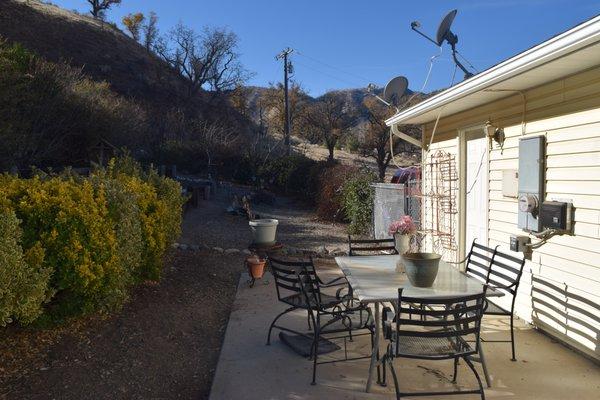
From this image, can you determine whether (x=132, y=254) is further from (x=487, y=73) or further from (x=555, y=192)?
(x=555, y=192)

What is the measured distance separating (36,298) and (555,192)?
13.9ft

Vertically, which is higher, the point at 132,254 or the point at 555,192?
the point at 555,192

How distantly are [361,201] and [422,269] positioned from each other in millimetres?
7817

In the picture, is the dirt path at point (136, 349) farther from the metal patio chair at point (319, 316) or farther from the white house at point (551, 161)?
the white house at point (551, 161)

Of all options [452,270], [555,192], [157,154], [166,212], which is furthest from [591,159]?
[157,154]

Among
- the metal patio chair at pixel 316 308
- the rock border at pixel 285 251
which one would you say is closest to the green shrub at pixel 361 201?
the rock border at pixel 285 251

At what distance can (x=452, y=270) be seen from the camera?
4125 millimetres


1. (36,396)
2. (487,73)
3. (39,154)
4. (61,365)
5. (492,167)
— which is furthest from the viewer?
(39,154)

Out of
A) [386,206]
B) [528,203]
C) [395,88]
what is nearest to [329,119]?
[386,206]

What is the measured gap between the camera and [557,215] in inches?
155

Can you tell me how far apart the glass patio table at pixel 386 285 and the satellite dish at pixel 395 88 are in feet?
13.7

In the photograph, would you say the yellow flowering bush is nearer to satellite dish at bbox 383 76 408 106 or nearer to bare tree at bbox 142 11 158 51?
satellite dish at bbox 383 76 408 106

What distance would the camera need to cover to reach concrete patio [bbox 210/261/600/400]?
318 cm

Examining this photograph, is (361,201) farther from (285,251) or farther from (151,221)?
(151,221)
